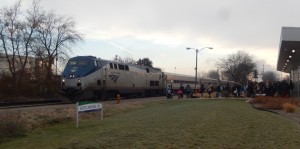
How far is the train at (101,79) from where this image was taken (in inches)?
1529

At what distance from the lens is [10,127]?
59.4ft

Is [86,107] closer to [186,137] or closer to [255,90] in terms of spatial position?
[186,137]

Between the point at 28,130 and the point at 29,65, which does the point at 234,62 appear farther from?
the point at 28,130

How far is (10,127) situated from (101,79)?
23.3m

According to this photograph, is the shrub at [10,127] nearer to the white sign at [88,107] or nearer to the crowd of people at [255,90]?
the white sign at [88,107]

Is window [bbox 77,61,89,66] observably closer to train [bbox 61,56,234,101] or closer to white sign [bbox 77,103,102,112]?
train [bbox 61,56,234,101]

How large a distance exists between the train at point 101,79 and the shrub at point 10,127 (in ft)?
62.6

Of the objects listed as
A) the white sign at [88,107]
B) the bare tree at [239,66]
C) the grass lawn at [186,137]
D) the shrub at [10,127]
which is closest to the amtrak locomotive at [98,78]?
the white sign at [88,107]

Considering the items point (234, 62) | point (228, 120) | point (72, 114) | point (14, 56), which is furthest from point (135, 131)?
point (234, 62)

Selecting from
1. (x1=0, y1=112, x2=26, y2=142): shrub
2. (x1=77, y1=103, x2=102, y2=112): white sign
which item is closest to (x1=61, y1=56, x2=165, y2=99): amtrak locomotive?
(x1=77, y1=103, x2=102, y2=112): white sign

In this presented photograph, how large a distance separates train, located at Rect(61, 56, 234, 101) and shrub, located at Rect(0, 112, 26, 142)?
62.6 feet

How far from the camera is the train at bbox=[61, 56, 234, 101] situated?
38.8 meters

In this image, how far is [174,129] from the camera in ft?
52.8

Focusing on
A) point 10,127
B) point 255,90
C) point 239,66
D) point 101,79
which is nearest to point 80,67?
point 101,79
